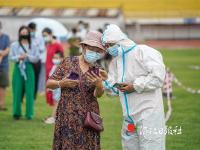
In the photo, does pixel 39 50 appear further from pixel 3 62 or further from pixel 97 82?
pixel 97 82

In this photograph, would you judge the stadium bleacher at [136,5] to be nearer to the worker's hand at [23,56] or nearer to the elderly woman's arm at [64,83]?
the worker's hand at [23,56]

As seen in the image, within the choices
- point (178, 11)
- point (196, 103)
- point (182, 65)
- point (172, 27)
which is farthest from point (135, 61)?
point (178, 11)

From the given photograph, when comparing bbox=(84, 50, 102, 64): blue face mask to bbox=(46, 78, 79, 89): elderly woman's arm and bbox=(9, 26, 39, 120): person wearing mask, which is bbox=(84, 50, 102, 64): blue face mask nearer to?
bbox=(46, 78, 79, 89): elderly woman's arm

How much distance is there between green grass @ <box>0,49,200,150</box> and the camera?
11.4 m

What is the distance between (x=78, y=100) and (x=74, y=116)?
177mm

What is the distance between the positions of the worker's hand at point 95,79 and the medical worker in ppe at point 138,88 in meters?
0.30

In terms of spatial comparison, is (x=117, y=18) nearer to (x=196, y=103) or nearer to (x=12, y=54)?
(x=196, y=103)

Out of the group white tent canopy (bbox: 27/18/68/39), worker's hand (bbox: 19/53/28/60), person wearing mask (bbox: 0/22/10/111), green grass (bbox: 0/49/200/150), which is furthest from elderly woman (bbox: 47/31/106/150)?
white tent canopy (bbox: 27/18/68/39)

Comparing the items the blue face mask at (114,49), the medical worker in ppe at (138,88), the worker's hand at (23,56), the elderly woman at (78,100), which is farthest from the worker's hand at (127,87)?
the worker's hand at (23,56)

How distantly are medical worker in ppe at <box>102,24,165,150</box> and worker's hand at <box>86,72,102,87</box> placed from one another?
0.30 meters

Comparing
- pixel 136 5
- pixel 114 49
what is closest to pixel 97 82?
pixel 114 49

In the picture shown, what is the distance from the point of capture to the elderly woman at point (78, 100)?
762 cm

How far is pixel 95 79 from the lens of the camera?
24.7ft

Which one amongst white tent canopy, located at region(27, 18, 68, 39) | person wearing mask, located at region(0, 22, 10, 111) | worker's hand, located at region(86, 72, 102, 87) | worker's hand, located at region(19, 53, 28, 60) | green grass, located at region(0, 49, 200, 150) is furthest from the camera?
white tent canopy, located at region(27, 18, 68, 39)
